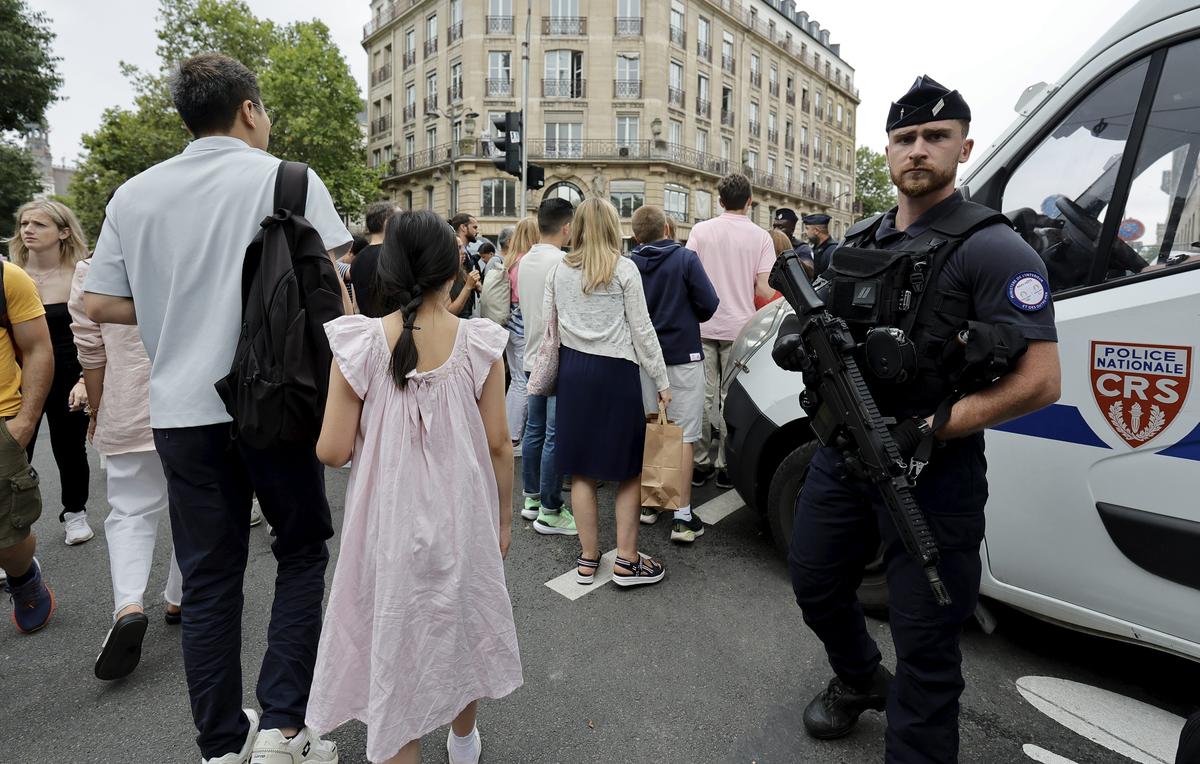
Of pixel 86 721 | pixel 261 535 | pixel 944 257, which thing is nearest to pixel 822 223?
pixel 944 257

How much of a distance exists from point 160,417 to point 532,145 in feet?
114

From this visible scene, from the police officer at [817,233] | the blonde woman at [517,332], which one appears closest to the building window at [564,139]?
the police officer at [817,233]

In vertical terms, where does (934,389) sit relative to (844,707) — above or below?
above

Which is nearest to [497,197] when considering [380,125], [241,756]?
[380,125]

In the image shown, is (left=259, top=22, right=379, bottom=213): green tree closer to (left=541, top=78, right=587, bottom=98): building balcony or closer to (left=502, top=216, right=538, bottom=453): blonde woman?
(left=541, top=78, right=587, bottom=98): building balcony

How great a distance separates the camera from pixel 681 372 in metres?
3.87

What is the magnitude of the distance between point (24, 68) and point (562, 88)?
22.3 meters

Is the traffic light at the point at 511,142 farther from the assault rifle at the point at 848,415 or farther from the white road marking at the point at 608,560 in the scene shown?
the assault rifle at the point at 848,415

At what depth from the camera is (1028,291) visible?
1.70 m

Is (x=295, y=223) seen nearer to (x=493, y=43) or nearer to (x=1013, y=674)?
(x=1013, y=674)

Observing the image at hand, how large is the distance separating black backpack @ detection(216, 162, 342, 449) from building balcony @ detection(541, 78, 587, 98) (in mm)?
35168

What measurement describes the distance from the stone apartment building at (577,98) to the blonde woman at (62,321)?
90.5 feet

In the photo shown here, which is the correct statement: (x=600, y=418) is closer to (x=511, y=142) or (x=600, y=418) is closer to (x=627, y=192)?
(x=511, y=142)

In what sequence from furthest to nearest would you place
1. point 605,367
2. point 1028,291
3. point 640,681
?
point 605,367, point 640,681, point 1028,291
